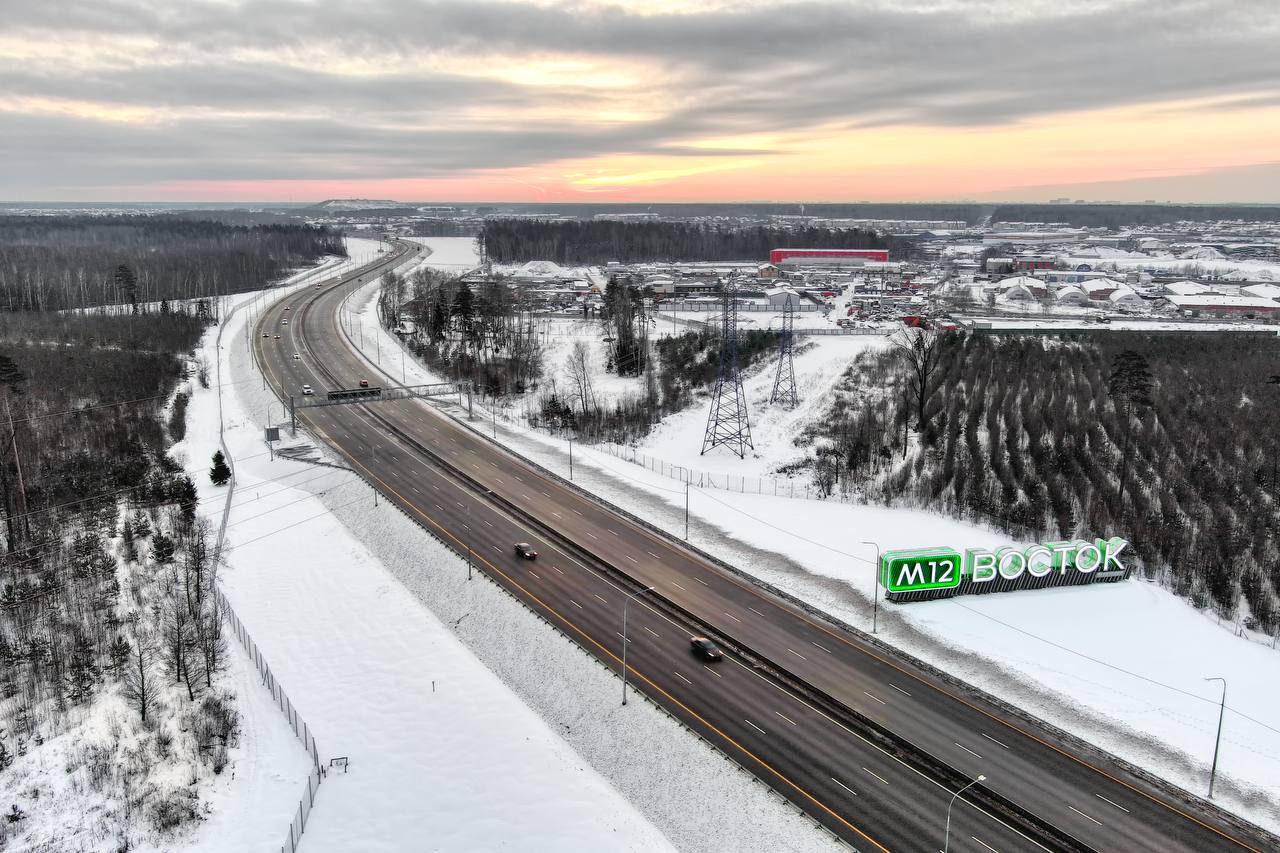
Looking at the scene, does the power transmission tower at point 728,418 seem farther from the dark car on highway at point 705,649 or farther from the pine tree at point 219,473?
the pine tree at point 219,473

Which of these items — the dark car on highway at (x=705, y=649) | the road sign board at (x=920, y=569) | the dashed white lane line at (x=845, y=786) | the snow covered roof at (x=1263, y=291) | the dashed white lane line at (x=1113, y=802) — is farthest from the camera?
the snow covered roof at (x=1263, y=291)

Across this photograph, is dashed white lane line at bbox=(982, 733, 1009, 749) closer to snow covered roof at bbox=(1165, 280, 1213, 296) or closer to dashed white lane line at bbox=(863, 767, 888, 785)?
dashed white lane line at bbox=(863, 767, 888, 785)

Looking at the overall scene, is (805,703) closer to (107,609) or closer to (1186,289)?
(107,609)

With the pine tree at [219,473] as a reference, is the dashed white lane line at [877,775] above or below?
below

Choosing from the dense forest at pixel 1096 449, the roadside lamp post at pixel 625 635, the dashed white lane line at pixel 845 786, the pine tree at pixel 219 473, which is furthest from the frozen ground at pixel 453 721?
the dense forest at pixel 1096 449

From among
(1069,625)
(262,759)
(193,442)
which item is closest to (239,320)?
(193,442)

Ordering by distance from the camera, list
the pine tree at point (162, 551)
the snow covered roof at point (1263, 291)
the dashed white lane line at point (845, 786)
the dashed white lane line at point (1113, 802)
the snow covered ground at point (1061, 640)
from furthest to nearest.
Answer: the snow covered roof at point (1263, 291) → the pine tree at point (162, 551) → the snow covered ground at point (1061, 640) → the dashed white lane line at point (845, 786) → the dashed white lane line at point (1113, 802)

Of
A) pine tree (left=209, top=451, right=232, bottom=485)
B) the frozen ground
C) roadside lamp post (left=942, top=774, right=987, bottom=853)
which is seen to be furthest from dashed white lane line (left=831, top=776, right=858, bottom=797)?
pine tree (left=209, top=451, right=232, bottom=485)
